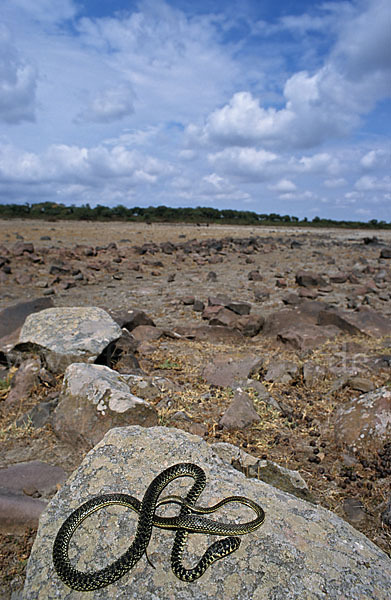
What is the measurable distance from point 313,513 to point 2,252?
1421 centimetres

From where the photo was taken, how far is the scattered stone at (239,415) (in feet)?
14.2

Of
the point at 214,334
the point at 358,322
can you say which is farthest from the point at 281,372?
the point at 358,322

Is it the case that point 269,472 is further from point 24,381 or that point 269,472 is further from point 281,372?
point 24,381

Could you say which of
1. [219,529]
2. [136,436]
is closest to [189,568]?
[219,529]

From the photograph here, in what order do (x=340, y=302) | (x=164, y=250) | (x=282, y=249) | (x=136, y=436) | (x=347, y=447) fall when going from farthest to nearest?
(x=282, y=249), (x=164, y=250), (x=340, y=302), (x=347, y=447), (x=136, y=436)

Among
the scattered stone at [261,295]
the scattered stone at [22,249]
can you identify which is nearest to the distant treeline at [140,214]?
the scattered stone at [22,249]

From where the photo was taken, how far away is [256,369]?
18.4ft

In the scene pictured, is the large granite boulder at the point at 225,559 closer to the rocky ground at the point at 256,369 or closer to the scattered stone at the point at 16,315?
the rocky ground at the point at 256,369

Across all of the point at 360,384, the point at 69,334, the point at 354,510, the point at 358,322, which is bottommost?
the point at 354,510

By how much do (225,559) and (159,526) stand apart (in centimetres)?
42

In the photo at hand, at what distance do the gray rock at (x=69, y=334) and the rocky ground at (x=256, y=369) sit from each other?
13.0 inches

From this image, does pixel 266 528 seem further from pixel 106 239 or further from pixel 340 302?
pixel 106 239

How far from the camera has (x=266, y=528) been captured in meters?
2.32

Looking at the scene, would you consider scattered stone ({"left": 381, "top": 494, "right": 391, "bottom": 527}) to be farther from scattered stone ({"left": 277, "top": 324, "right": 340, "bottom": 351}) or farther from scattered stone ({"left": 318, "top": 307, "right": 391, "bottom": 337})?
scattered stone ({"left": 318, "top": 307, "right": 391, "bottom": 337})
